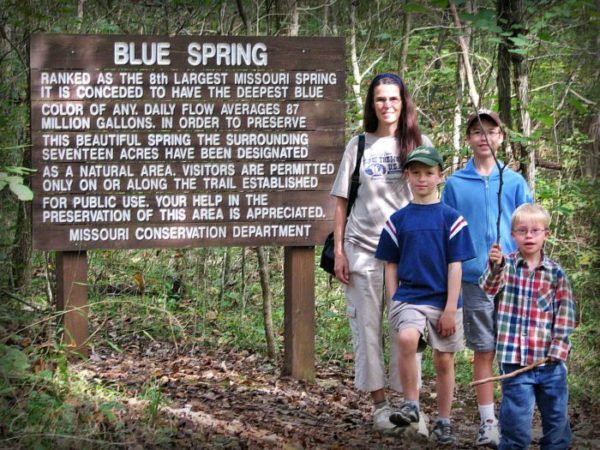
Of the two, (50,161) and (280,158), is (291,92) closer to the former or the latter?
(280,158)

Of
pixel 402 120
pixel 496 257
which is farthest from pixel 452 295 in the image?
pixel 402 120

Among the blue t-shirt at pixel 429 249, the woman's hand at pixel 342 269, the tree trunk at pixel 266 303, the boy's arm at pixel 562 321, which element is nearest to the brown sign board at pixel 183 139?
the tree trunk at pixel 266 303

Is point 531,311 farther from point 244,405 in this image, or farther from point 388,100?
point 244,405

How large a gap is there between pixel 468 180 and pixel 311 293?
7.40 feet

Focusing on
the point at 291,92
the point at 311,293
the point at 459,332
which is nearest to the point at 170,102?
the point at 291,92

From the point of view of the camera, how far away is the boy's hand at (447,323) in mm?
5375

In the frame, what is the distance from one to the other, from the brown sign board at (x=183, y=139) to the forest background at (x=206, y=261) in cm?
50

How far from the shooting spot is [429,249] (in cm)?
541

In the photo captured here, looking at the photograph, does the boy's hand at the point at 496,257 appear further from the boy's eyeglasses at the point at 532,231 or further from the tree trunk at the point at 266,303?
the tree trunk at the point at 266,303

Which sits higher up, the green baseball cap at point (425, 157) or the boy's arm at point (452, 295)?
the green baseball cap at point (425, 157)

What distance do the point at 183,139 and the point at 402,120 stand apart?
199 centimetres

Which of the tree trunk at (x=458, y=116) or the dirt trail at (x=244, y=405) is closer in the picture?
the dirt trail at (x=244, y=405)

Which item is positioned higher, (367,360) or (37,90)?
(37,90)

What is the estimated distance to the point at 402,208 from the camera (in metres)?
5.62
